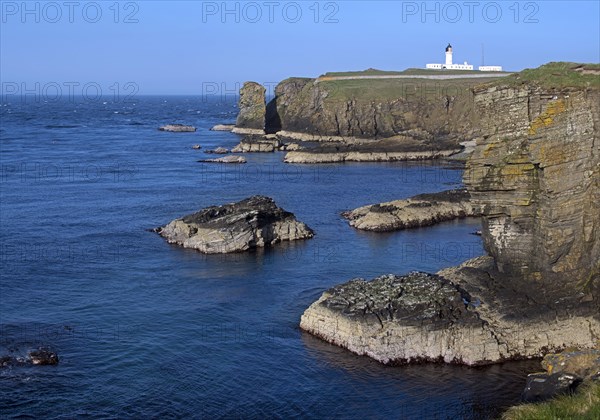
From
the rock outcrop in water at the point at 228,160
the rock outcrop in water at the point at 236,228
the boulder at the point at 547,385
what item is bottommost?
the boulder at the point at 547,385

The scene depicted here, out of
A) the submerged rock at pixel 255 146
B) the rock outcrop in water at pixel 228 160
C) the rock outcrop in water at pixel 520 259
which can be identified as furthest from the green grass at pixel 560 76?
the submerged rock at pixel 255 146

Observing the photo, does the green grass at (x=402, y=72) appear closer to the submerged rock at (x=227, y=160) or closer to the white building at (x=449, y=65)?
the white building at (x=449, y=65)

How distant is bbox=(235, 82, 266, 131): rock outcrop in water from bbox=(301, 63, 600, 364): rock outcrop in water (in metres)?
117

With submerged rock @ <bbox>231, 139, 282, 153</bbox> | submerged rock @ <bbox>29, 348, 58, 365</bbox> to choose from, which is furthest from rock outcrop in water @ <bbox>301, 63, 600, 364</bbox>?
submerged rock @ <bbox>231, 139, 282, 153</bbox>

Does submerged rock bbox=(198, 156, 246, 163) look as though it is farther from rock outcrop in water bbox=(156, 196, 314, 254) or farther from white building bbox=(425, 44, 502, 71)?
white building bbox=(425, 44, 502, 71)

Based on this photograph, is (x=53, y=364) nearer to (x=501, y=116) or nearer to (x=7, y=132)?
(x=501, y=116)

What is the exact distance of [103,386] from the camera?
30.3 m

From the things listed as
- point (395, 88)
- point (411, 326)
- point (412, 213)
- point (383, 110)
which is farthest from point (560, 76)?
point (395, 88)

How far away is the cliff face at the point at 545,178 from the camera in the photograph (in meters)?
33.3

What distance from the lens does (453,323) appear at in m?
31.9

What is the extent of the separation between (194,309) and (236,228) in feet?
44.7

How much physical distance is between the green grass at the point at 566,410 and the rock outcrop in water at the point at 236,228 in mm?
35010

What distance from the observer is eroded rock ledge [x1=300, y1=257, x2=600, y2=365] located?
31781 mm

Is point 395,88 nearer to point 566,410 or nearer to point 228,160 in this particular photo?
point 228,160
